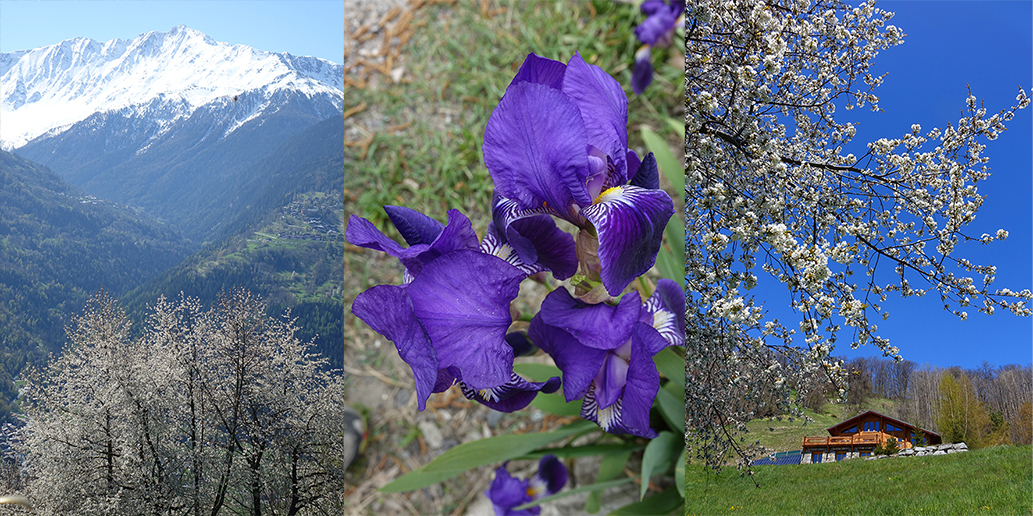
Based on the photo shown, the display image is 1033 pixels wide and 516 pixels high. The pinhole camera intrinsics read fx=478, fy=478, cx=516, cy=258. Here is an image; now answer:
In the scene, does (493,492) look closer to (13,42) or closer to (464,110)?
(464,110)

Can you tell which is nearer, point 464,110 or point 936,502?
point 936,502

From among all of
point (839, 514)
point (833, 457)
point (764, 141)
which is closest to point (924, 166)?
point (764, 141)

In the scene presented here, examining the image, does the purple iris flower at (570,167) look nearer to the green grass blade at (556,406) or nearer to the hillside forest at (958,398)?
the green grass blade at (556,406)

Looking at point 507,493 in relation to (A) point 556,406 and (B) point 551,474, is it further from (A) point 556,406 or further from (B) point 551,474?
(A) point 556,406

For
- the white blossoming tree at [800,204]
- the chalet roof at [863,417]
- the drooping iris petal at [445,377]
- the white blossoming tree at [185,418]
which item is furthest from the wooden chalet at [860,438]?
the white blossoming tree at [185,418]

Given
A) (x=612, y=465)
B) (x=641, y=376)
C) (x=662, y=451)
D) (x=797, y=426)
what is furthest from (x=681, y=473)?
(x=641, y=376)
